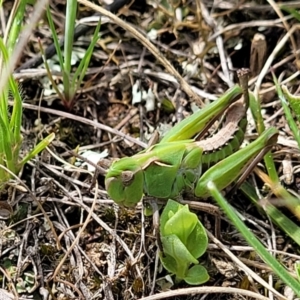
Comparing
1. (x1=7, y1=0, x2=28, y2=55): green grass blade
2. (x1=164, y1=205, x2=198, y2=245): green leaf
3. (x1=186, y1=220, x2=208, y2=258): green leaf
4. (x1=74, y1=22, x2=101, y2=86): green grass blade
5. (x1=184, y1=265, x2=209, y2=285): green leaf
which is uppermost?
(x1=7, y1=0, x2=28, y2=55): green grass blade

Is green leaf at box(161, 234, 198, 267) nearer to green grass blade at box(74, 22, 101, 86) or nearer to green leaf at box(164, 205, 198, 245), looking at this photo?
green leaf at box(164, 205, 198, 245)

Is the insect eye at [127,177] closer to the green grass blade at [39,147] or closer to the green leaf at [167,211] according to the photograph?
the green leaf at [167,211]

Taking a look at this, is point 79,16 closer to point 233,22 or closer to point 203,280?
point 233,22

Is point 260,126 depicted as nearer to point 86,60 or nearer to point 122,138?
point 122,138

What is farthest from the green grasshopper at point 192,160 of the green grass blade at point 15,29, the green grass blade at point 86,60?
the green grass blade at point 15,29

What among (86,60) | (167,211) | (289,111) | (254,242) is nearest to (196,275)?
(167,211)

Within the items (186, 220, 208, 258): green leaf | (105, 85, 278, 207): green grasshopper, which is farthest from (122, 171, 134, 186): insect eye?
(186, 220, 208, 258): green leaf

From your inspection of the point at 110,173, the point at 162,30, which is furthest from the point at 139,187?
the point at 162,30
